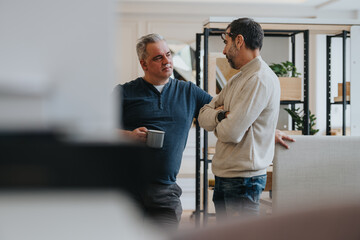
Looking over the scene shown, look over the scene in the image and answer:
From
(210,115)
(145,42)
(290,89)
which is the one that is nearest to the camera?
(210,115)

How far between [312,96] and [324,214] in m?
6.05

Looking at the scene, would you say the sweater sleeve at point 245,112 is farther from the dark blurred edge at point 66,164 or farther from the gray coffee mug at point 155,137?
the dark blurred edge at point 66,164

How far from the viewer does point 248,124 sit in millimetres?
1944

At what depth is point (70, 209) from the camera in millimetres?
257

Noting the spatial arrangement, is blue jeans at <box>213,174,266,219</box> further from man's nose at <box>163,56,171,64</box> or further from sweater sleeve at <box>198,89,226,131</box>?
man's nose at <box>163,56,171,64</box>

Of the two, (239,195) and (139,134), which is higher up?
(139,134)

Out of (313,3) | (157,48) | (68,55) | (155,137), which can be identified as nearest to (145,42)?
(157,48)

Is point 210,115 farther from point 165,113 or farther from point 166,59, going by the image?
point 166,59

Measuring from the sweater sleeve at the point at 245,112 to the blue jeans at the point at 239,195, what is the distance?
19cm

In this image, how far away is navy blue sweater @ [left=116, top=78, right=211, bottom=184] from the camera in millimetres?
2229

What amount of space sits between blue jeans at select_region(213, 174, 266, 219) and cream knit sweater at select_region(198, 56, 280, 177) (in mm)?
30

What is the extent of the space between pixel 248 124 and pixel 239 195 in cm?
32

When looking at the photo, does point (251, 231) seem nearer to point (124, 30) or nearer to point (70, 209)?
point (70, 209)

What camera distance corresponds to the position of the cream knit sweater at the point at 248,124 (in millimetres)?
1939
